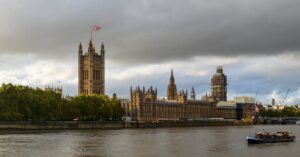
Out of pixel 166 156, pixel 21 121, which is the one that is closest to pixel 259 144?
pixel 166 156

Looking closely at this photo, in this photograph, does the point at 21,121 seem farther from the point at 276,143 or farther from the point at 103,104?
the point at 276,143

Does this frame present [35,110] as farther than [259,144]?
Yes

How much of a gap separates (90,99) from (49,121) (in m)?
21.6

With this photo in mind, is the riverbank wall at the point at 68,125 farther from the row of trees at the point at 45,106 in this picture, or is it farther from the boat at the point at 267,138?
the boat at the point at 267,138

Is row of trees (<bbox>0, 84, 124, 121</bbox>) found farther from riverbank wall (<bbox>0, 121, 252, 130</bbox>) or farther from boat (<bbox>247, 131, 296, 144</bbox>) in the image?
boat (<bbox>247, 131, 296, 144</bbox>)

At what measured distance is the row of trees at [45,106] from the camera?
125 m

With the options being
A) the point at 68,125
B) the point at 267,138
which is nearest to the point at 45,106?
the point at 68,125

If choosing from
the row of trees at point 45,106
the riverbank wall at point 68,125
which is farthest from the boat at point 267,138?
the row of trees at point 45,106

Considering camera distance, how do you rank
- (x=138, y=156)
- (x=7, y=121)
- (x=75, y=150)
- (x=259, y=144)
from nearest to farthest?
(x=138, y=156) < (x=75, y=150) < (x=259, y=144) < (x=7, y=121)

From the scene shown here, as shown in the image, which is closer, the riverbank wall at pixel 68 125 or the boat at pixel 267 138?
the boat at pixel 267 138

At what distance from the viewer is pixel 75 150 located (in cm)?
7412

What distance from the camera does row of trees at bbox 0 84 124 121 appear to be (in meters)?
125

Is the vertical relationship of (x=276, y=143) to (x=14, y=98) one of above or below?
below

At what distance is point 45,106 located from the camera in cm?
13100
